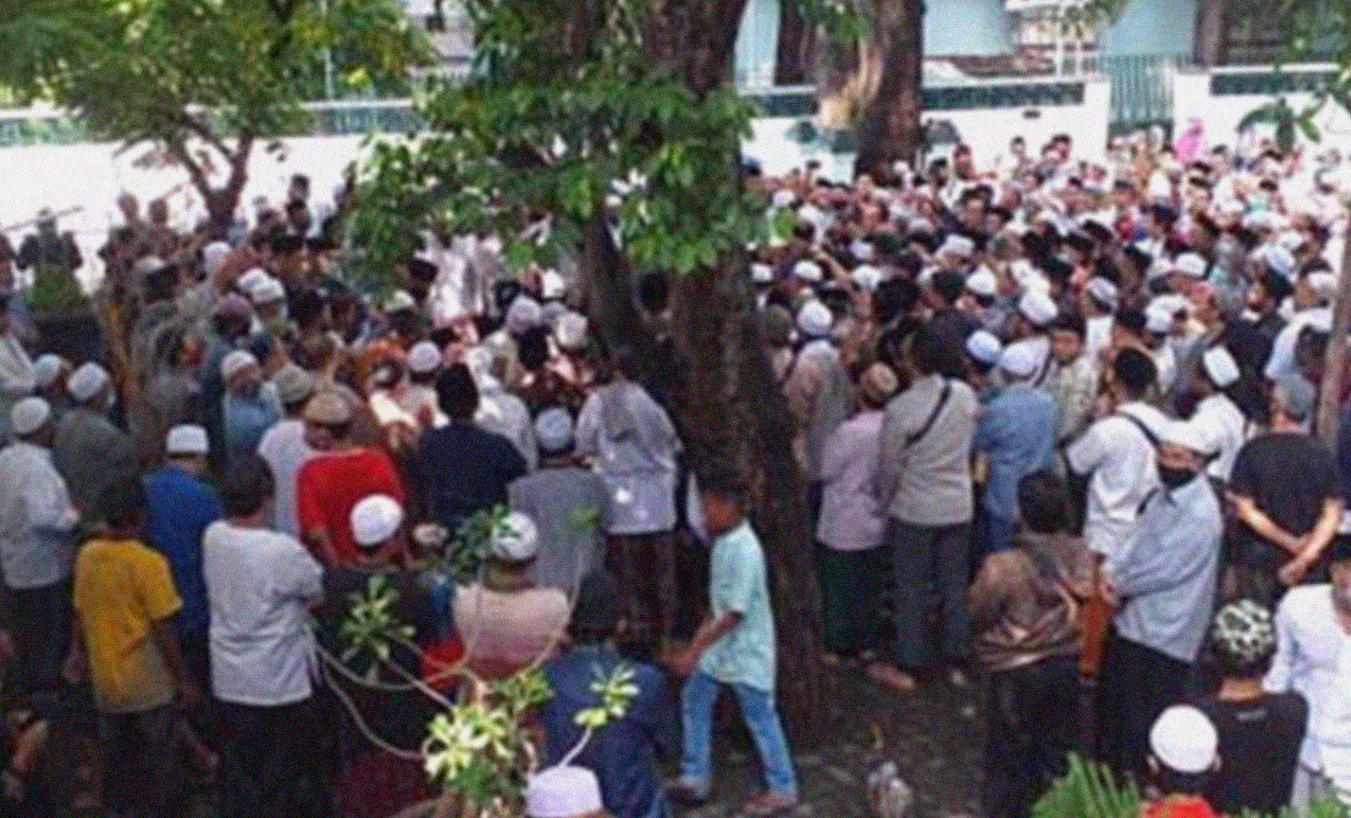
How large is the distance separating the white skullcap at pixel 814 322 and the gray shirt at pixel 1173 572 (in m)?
2.42

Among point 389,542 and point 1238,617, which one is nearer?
point 1238,617

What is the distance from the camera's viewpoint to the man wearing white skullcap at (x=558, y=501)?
742 cm

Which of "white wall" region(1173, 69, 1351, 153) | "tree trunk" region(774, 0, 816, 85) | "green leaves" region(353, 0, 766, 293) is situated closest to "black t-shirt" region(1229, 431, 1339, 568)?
"green leaves" region(353, 0, 766, 293)

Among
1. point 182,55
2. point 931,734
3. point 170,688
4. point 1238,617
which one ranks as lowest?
point 931,734

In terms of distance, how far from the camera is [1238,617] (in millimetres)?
5363

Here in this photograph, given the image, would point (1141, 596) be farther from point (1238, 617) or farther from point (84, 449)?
point (84, 449)

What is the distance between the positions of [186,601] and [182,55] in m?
6.49

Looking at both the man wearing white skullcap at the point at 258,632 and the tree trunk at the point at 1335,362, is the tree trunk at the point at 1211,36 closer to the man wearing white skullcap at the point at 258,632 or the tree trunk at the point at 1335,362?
the tree trunk at the point at 1335,362

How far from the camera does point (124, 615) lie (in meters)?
6.41

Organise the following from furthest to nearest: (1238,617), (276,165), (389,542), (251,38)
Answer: (276,165) → (251,38) → (389,542) → (1238,617)

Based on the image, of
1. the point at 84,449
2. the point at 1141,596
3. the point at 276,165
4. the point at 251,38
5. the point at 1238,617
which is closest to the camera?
the point at 1238,617

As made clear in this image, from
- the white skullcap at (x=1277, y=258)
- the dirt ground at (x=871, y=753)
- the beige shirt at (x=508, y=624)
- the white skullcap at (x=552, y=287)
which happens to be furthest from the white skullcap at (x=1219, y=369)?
the white skullcap at (x=552, y=287)

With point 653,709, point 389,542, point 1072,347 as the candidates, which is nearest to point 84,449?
point 389,542

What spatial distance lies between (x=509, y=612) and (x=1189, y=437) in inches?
96.5
